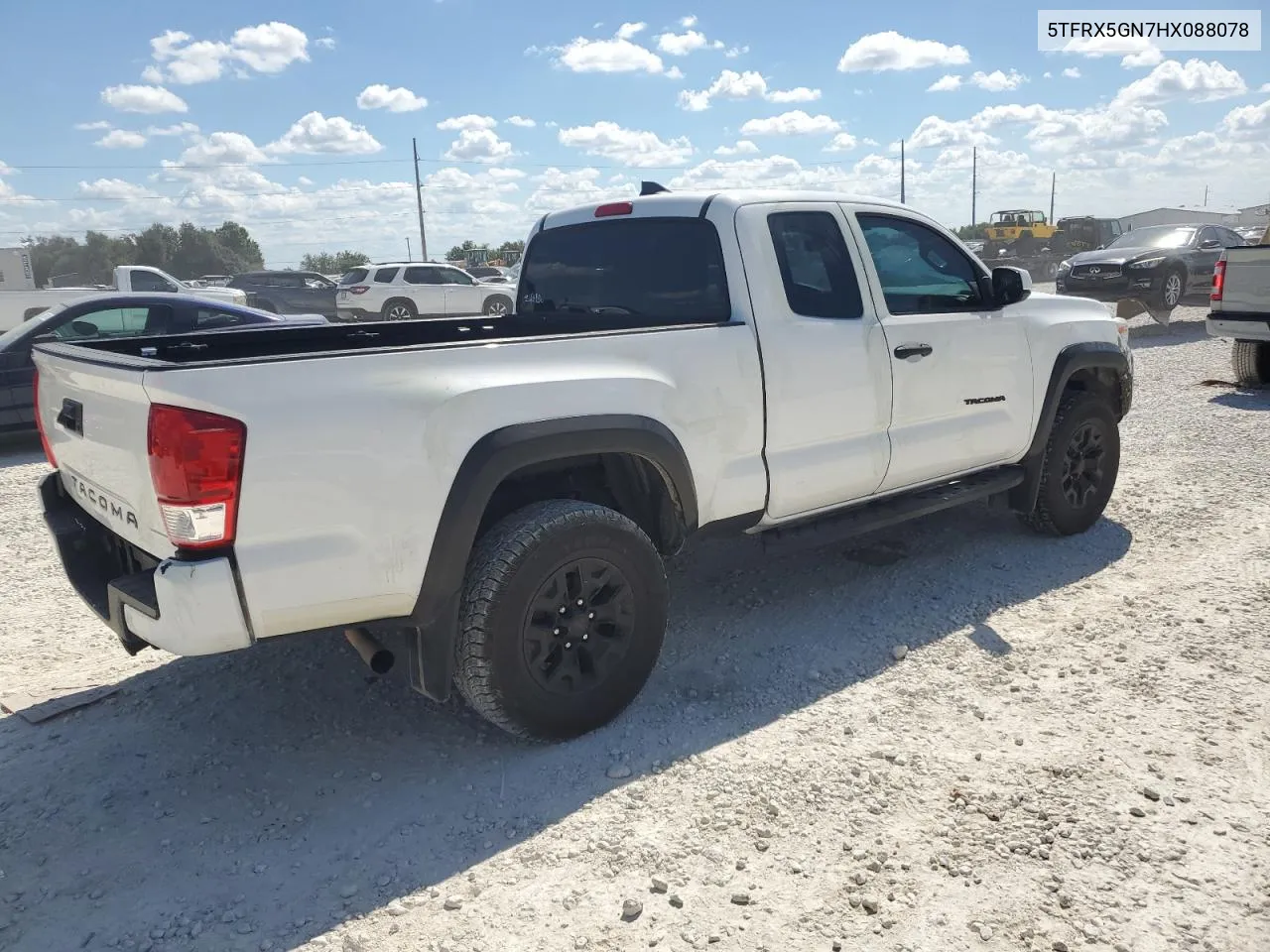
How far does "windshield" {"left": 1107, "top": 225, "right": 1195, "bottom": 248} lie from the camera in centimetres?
1722

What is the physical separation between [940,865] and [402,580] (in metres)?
1.75

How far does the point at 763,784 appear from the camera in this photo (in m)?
3.17

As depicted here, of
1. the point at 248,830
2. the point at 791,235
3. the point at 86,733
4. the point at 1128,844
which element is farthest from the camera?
the point at 791,235

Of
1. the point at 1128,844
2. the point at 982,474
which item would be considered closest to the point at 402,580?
the point at 1128,844

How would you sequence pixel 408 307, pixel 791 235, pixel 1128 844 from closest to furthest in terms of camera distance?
pixel 1128 844, pixel 791 235, pixel 408 307

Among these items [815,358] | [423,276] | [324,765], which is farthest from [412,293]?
[324,765]

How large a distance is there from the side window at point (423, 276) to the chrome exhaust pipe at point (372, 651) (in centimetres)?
2027

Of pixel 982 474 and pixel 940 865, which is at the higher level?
pixel 982 474

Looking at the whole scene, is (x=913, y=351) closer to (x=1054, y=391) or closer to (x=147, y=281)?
(x=1054, y=391)

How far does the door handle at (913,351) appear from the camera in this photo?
4316 millimetres

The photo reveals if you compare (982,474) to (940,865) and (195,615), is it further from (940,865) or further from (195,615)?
(195,615)

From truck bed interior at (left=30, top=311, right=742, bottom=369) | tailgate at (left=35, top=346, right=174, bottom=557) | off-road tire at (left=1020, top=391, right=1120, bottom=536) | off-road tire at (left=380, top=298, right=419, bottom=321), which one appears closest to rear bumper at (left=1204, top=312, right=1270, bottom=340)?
off-road tire at (left=1020, top=391, right=1120, bottom=536)

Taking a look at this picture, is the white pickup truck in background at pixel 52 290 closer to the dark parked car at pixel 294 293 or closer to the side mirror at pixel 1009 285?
the dark parked car at pixel 294 293

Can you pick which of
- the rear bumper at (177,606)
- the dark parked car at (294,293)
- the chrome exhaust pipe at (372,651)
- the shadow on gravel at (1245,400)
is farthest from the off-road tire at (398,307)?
the chrome exhaust pipe at (372,651)
